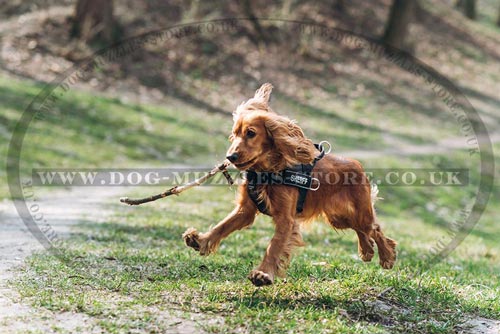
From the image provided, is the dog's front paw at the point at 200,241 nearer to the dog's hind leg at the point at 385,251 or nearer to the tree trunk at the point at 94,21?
the dog's hind leg at the point at 385,251

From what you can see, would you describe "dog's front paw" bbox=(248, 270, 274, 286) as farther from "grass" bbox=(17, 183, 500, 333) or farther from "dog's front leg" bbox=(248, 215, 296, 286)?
"grass" bbox=(17, 183, 500, 333)

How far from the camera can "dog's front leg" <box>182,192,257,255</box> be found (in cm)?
530

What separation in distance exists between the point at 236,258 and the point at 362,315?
7.21 ft

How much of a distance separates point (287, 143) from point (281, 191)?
0.38m

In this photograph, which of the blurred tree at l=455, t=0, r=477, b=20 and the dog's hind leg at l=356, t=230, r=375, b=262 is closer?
the dog's hind leg at l=356, t=230, r=375, b=262

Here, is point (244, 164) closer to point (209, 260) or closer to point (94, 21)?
point (209, 260)

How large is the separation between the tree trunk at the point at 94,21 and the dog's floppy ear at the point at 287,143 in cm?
1760

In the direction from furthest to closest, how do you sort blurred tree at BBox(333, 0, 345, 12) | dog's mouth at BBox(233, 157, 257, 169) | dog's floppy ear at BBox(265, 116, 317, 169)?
blurred tree at BBox(333, 0, 345, 12)
dog's floppy ear at BBox(265, 116, 317, 169)
dog's mouth at BBox(233, 157, 257, 169)

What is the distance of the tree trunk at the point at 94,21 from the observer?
21.6m

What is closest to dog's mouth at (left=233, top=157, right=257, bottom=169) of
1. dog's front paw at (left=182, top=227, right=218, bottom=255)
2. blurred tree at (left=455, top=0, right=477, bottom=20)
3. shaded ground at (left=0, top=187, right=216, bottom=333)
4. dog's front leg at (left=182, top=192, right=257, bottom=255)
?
dog's front leg at (left=182, top=192, right=257, bottom=255)

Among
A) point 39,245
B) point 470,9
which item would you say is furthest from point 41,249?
point 470,9

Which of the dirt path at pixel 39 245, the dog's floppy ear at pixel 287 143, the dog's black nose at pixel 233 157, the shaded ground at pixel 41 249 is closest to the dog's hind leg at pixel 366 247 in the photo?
the dog's floppy ear at pixel 287 143

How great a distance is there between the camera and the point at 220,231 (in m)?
5.39

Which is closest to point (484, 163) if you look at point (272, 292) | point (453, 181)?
point (453, 181)
